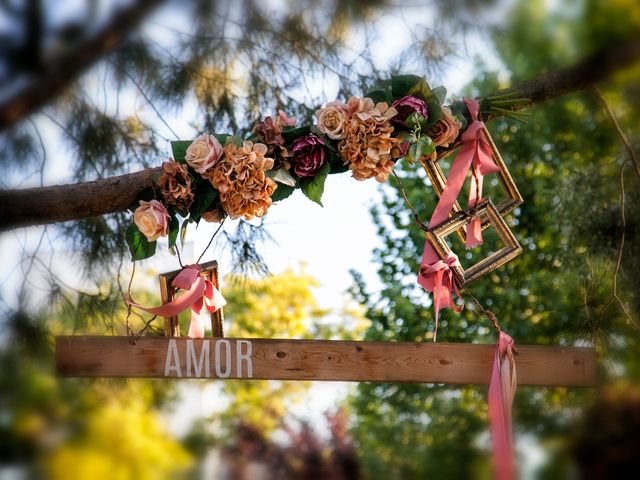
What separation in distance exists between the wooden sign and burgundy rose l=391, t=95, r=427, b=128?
37 centimetres

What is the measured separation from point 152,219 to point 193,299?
0.15 metres

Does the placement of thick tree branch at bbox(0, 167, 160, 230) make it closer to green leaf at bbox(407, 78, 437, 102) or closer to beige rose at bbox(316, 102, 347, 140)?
beige rose at bbox(316, 102, 347, 140)

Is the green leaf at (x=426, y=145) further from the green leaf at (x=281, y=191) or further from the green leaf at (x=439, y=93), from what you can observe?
the green leaf at (x=281, y=191)

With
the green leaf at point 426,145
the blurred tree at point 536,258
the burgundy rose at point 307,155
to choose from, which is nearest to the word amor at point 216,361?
the burgundy rose at point 307,155

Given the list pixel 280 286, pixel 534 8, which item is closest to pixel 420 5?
pixel 534 8

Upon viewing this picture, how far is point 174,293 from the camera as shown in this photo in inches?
53.5

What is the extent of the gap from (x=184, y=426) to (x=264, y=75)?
3.18 feet

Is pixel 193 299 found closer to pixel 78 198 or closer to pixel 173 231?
pixel 173 231

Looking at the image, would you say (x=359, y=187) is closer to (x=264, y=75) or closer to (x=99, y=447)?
(x=264, y=75)

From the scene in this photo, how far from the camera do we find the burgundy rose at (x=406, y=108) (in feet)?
4.36

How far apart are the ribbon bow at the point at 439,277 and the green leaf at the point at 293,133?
29cm

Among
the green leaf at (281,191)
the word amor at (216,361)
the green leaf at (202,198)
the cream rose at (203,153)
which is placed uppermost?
the cream rose at (203,153)

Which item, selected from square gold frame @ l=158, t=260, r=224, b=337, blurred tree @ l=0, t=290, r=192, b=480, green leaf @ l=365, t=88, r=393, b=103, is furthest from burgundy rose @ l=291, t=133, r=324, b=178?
blurred tree @ l=0, t=290, r=192, b=480

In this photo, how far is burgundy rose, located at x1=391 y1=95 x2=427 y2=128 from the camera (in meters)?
1.33
